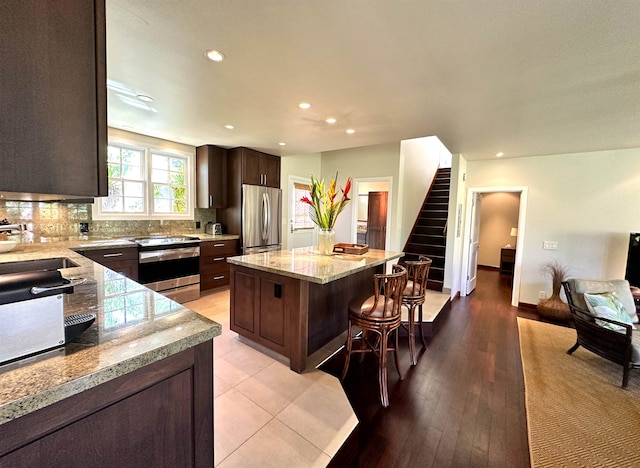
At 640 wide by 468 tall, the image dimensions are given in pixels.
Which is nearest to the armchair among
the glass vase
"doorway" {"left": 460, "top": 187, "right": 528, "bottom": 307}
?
"doorway" {"left": 460, "top": 187, "right": 528, "bottom": 307}

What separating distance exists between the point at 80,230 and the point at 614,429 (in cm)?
568

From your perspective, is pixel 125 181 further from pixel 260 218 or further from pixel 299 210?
pixel 299 210

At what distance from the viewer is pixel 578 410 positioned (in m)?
2.06

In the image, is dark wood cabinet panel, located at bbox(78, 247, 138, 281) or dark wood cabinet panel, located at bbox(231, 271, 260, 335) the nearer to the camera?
dark wood cabinet panel, located at bbox(231, 271, 260, 335)

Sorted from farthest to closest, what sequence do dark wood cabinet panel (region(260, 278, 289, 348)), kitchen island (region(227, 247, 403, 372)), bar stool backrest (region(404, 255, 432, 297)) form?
1. bar stool backrest (region(404, 255, 432, 297))
2. dark wood cabinet panel (region(260, 278, 289, 348))
3. kitchen island (region(227, 247, 403, 372))

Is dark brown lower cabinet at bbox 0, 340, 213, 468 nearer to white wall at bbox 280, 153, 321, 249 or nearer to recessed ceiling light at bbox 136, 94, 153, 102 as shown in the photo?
recessed ceiling light at bbox 136, 94, 153, 102

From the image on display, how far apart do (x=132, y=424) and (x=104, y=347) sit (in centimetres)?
25

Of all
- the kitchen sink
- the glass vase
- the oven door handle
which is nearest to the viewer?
the kitchen sink

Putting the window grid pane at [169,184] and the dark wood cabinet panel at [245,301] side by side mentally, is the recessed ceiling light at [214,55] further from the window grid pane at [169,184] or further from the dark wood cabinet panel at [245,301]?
the window grid pane at [169,184]

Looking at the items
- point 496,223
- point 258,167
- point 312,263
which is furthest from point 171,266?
point 496,223

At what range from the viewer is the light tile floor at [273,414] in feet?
5.16

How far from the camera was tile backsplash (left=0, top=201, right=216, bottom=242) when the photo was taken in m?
3.17

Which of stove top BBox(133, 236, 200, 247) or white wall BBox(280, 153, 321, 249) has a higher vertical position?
white wall BBox(280, 153, 321, 249)

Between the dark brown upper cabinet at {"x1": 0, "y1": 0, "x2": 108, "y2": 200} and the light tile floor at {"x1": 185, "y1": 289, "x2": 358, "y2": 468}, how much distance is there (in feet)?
5.28
